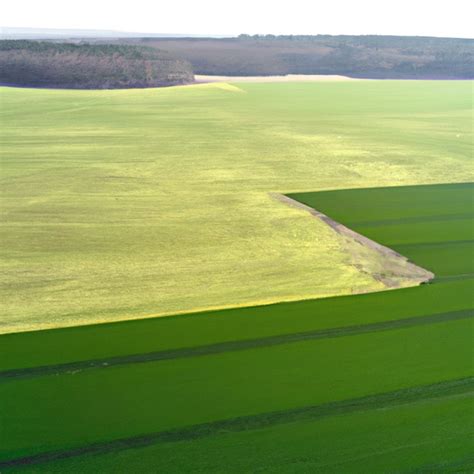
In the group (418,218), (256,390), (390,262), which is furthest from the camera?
(418,218)

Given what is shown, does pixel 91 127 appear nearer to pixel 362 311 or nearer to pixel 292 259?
pixel 292 259

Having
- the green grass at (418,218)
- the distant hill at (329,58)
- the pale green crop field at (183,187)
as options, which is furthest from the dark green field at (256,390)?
the distant hill at (329,58)

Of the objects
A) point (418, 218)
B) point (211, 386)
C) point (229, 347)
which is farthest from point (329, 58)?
point (211, 386)

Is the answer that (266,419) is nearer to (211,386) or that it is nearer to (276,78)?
(211,386)

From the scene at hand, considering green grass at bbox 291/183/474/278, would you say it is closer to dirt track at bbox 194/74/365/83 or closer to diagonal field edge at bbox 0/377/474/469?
diagonal field edge at bbox 0/377/474/469

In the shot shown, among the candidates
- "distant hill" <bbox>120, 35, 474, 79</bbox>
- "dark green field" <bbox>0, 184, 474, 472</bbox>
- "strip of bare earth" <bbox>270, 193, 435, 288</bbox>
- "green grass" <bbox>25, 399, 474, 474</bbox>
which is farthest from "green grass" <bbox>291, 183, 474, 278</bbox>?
"distant hill" <bbox>120, 35, 474, 79</bbox>
